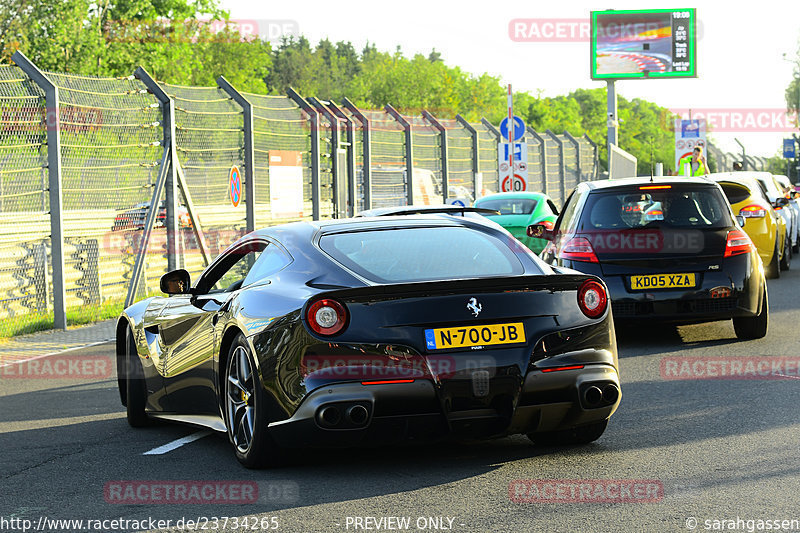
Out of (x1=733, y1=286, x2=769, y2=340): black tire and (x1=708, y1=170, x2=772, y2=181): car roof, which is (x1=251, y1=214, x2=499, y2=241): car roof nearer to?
(x1=733, y1=286, x2=769, y2=340): black tire

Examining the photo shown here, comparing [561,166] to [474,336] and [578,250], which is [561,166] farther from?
[474,336]

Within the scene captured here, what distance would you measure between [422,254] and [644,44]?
5002 cm

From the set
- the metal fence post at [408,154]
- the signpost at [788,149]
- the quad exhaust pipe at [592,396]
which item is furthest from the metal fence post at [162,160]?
the signpost at [788,149]

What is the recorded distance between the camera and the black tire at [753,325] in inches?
451

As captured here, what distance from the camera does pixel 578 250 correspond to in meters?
11.5

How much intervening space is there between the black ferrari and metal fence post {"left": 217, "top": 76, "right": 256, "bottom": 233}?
12.5 metres

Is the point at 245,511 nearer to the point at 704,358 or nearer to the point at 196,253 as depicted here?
the point at 704,358

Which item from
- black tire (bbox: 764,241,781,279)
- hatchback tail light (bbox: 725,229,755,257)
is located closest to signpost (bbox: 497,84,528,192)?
black tire (bbox: 764,241,781,279)

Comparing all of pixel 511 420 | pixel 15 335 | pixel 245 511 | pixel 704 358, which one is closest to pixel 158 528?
pixel 245 511

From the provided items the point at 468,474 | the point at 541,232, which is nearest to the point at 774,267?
the point at 541,232

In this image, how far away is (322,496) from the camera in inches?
221

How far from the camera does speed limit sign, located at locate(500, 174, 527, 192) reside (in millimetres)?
27094

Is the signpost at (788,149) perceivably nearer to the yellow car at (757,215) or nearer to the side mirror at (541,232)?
the yellow car at (757,215)

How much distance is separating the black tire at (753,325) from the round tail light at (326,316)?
6467 millimetres
